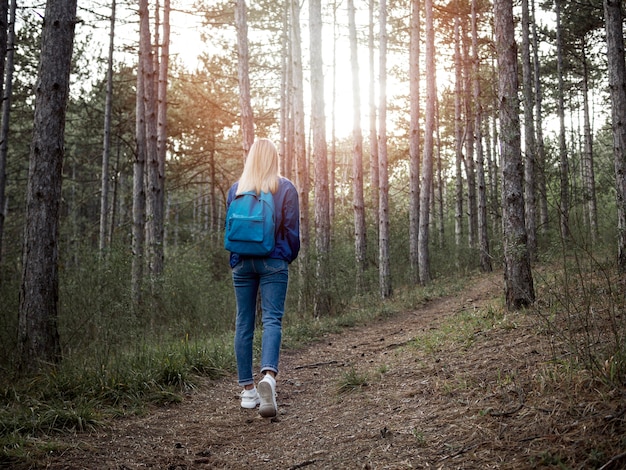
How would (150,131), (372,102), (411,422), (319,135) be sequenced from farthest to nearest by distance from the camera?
(372,102) < (150,131) < (319,135) < (411,422)

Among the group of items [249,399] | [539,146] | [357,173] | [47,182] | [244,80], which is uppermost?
[244,80]

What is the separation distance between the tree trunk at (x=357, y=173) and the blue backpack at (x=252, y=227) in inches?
342

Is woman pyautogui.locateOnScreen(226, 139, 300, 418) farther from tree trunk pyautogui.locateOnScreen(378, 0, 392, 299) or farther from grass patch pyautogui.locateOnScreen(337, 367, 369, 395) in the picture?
tree trunk pyautogui.locateOnScreen(378, 0, 392, 299)

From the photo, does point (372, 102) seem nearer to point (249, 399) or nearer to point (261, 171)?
point (261, 171)

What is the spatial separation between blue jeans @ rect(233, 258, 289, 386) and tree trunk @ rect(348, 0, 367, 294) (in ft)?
28.3

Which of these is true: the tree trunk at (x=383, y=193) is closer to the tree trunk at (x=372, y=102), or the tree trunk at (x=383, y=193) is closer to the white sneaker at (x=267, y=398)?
the tree trunk at (x=372, y=102)

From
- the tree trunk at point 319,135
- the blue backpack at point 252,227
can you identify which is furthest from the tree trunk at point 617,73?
the blue backpack at point 252,227

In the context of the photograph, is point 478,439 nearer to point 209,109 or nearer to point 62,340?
point 62,340

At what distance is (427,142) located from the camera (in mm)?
13414

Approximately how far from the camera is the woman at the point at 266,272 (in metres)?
3.96

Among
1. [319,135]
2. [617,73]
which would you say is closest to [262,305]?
[319,135]

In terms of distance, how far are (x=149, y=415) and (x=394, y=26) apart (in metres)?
17.8

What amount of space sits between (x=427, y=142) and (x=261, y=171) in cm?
1026

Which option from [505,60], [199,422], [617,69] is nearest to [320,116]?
[505,60]
